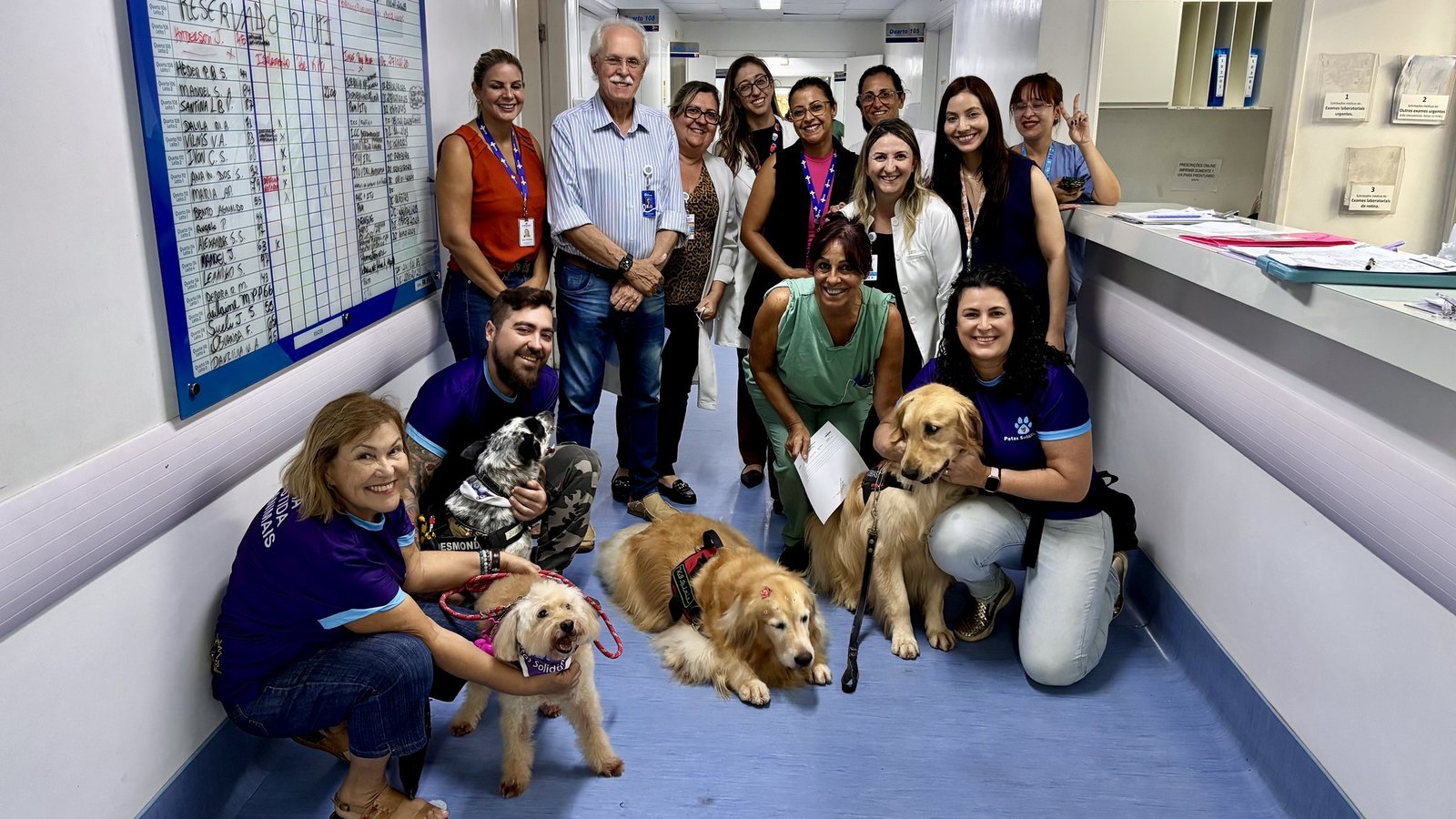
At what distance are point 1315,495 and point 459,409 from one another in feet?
6.43

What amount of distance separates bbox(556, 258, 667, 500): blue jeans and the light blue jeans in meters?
1.26

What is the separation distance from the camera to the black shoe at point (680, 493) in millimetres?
3738

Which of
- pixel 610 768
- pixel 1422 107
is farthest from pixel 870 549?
pixel 1422 107

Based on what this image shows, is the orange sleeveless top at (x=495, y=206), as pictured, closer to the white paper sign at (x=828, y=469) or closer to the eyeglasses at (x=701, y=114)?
the eyeglasses at (x=701, y=114)

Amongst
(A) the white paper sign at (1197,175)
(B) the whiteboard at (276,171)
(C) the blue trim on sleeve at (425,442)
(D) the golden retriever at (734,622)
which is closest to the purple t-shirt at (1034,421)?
(D) the golden retriever at (734,622)

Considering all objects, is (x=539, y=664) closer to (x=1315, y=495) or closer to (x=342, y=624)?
(x=342, y=624)

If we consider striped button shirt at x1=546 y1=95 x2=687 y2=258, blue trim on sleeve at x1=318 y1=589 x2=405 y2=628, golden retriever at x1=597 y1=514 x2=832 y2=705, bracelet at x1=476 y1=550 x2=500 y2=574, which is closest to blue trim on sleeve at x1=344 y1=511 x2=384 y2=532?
blue trim on sleeve at x1=318 y1=589 x2=405 y2=628

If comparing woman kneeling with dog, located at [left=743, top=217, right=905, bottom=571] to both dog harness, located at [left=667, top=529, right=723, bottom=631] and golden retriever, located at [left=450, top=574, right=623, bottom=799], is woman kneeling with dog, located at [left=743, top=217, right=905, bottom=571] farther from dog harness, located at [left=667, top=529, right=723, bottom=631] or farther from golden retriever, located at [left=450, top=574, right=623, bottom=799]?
golden retriever, located at [left=450, top=574, right=623, bottom=799]

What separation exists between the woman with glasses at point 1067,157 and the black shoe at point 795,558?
3.75ft

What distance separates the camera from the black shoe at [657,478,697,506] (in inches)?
147

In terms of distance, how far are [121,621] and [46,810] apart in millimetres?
309

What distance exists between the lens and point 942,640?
274 centimetres

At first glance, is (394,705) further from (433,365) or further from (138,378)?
(433,365)

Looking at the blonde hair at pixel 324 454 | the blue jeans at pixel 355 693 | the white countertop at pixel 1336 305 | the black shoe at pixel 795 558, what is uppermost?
the white countertop at pixel 1336 305
